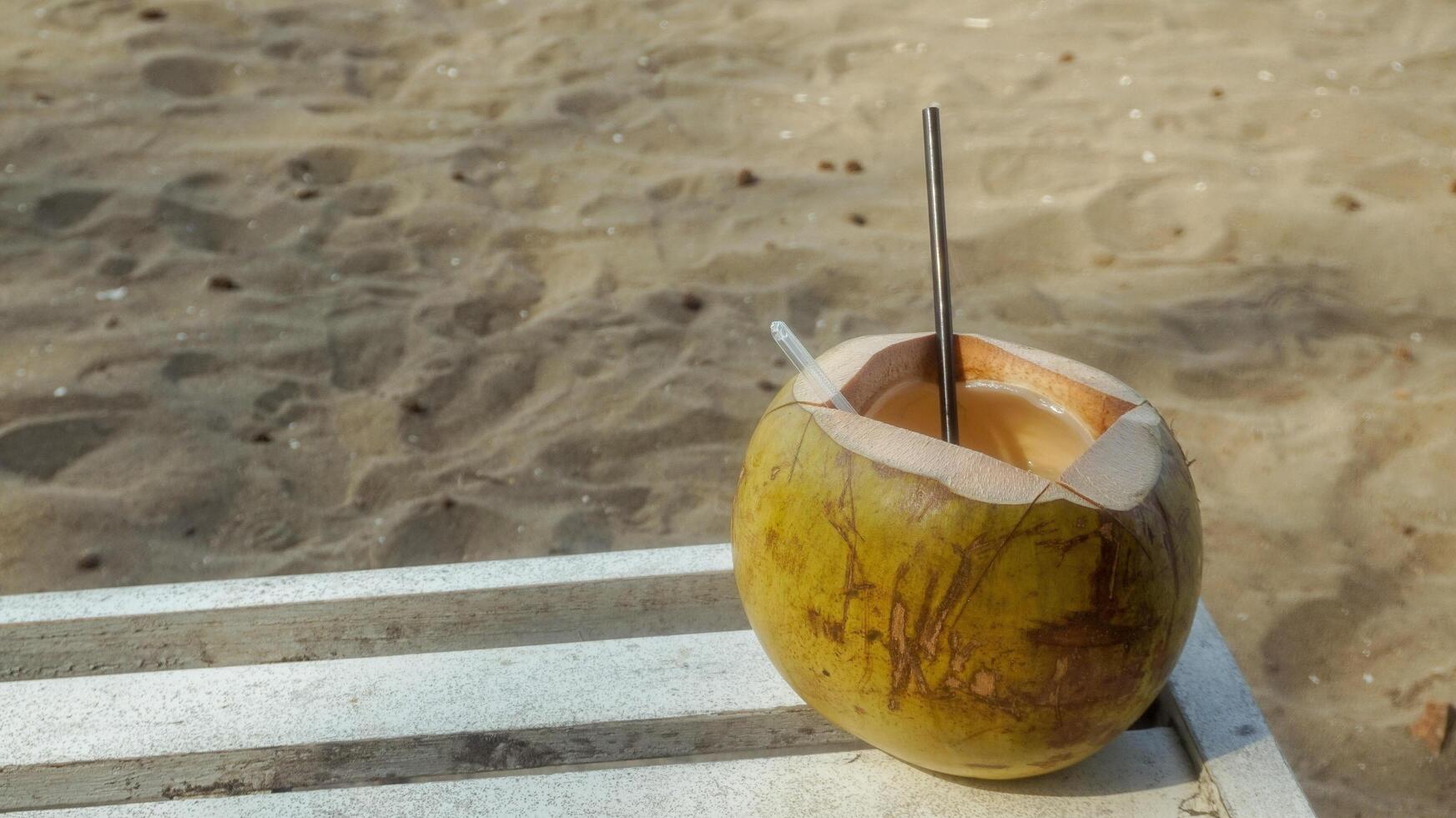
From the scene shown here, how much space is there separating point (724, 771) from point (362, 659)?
374mm

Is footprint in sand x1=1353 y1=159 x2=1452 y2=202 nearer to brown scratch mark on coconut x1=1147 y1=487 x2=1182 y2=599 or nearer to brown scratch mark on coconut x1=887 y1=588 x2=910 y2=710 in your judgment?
brown scratch mark on coconut x1=1147 y1=487 x2=1182 y2=599

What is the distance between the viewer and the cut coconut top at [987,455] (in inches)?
30.3

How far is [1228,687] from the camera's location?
102cm

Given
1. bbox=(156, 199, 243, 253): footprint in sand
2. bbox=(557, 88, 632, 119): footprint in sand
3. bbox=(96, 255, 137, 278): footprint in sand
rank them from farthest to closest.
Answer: bbox=(557, 88, 632, 119): footprint in sand
bbox=(156, 199, 243, 253): footprint in sand
bbox=(96, 255, 137, 278): footprint in sand

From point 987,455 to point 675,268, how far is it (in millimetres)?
1849

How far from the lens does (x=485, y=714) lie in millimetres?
1008

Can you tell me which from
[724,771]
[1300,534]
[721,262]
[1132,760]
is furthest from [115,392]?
[1300,534]

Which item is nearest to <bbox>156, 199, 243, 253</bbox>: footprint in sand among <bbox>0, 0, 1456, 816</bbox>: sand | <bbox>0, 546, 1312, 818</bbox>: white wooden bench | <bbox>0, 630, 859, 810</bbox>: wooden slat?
<bbox>0, 0, 1456, 816</bbox>: sand

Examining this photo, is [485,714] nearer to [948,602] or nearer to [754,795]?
[754,795]

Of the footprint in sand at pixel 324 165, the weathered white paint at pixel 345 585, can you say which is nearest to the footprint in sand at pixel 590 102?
the footprint in sand at pixel 324 165

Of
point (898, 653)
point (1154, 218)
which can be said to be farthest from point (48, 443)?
point (1154, 218)

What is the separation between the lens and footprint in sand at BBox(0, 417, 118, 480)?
2043mm

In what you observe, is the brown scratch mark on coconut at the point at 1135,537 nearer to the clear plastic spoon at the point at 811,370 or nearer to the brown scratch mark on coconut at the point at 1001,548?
the brown scratch mark on coconut at the point at 1001,548

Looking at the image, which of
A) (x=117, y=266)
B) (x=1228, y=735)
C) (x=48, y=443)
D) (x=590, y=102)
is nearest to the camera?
(x=1228, y=735)
